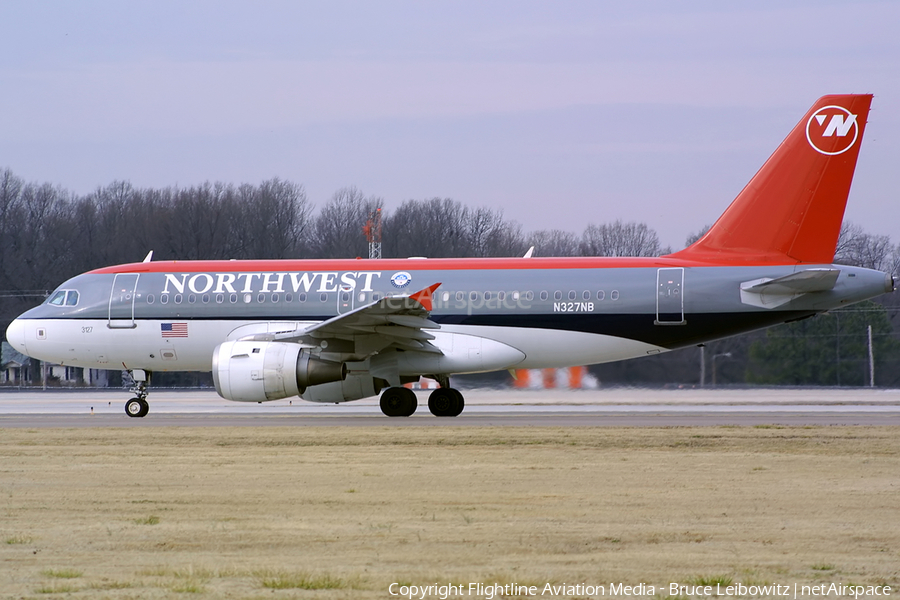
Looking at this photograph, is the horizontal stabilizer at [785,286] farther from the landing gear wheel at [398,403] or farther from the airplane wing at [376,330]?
the landing gear wheel at [398,403]

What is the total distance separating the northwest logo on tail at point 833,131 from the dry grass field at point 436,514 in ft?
26.5

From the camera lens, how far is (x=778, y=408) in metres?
24.3

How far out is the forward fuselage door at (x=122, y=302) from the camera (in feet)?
77.6

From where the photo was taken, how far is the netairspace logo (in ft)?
Result: 19.8

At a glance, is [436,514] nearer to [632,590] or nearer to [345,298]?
[632,590]

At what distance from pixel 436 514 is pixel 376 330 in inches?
465

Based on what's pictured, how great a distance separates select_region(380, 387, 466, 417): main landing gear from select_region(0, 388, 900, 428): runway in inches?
9.5

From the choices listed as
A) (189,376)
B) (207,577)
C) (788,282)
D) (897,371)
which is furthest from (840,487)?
(189,376)

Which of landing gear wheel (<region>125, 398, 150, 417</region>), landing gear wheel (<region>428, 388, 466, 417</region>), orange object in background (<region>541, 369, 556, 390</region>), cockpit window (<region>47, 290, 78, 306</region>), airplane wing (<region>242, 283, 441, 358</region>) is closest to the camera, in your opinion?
airplane wing (<region>242, 283, 441, 358</region>)

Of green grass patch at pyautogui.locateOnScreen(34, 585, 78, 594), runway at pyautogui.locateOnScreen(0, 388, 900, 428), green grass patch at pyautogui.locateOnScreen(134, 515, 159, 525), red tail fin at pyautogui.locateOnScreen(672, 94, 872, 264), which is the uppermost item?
red tail fin at pyautogui.locateOnScreen(672, 94, 872, 264)

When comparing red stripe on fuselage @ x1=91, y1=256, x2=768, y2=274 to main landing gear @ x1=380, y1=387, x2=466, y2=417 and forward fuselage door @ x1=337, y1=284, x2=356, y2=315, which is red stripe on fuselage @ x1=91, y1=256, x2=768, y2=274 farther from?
main landing gear @ x1=380, y1=387, x2=466, y2=417

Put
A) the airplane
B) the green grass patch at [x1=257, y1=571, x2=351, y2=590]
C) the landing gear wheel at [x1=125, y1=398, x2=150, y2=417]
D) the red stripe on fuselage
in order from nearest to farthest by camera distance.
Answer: the green grass patch at [x1=257, y1=571, x2=351, y2=590]
the airplane
the red stripe on fuselage
the landing gear wheel at [x1=125, y1=398, x2=150, y2=417]

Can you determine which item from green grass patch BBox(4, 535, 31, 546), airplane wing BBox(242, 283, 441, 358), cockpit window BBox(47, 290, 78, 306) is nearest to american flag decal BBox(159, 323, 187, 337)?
cockpit window BBox(47, 290, 78, 306)

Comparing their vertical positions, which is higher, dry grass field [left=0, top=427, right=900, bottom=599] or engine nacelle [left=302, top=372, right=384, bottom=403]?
engine nacelle [left=302, top=372, right=384, bottom=403]
